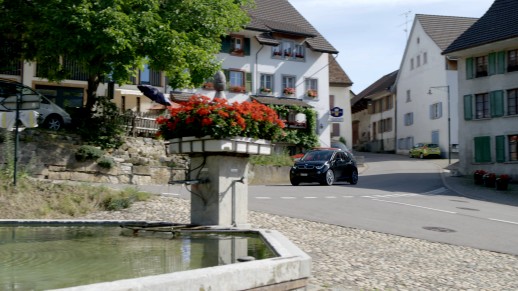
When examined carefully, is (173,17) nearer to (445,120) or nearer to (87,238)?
(87,238)

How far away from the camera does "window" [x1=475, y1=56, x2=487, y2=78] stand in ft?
119

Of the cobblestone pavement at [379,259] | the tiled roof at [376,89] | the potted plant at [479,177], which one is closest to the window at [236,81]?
the potted plant at [479,177]

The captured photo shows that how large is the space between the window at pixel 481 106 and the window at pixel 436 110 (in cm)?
1450

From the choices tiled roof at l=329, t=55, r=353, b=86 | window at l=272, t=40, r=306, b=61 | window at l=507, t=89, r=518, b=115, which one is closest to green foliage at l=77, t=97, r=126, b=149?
window at l=272, t=40, r=306, b=61

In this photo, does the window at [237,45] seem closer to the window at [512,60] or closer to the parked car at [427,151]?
the window at [512,60]

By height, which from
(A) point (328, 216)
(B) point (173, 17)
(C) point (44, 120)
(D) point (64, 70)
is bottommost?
(A) point (328, 216)

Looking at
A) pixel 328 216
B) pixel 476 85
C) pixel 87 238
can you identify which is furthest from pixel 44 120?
pixel 476 85

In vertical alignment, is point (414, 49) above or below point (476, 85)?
above

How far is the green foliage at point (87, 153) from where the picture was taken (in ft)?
74.1

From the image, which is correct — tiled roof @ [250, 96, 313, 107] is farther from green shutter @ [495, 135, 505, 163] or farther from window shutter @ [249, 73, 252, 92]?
green shutter @ [495, 135, 505, 163]

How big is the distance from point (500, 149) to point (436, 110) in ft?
57.4

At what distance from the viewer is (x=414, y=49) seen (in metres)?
55.5

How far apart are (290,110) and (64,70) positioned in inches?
835

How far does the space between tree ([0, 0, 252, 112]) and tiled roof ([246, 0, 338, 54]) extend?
58.3 ft
